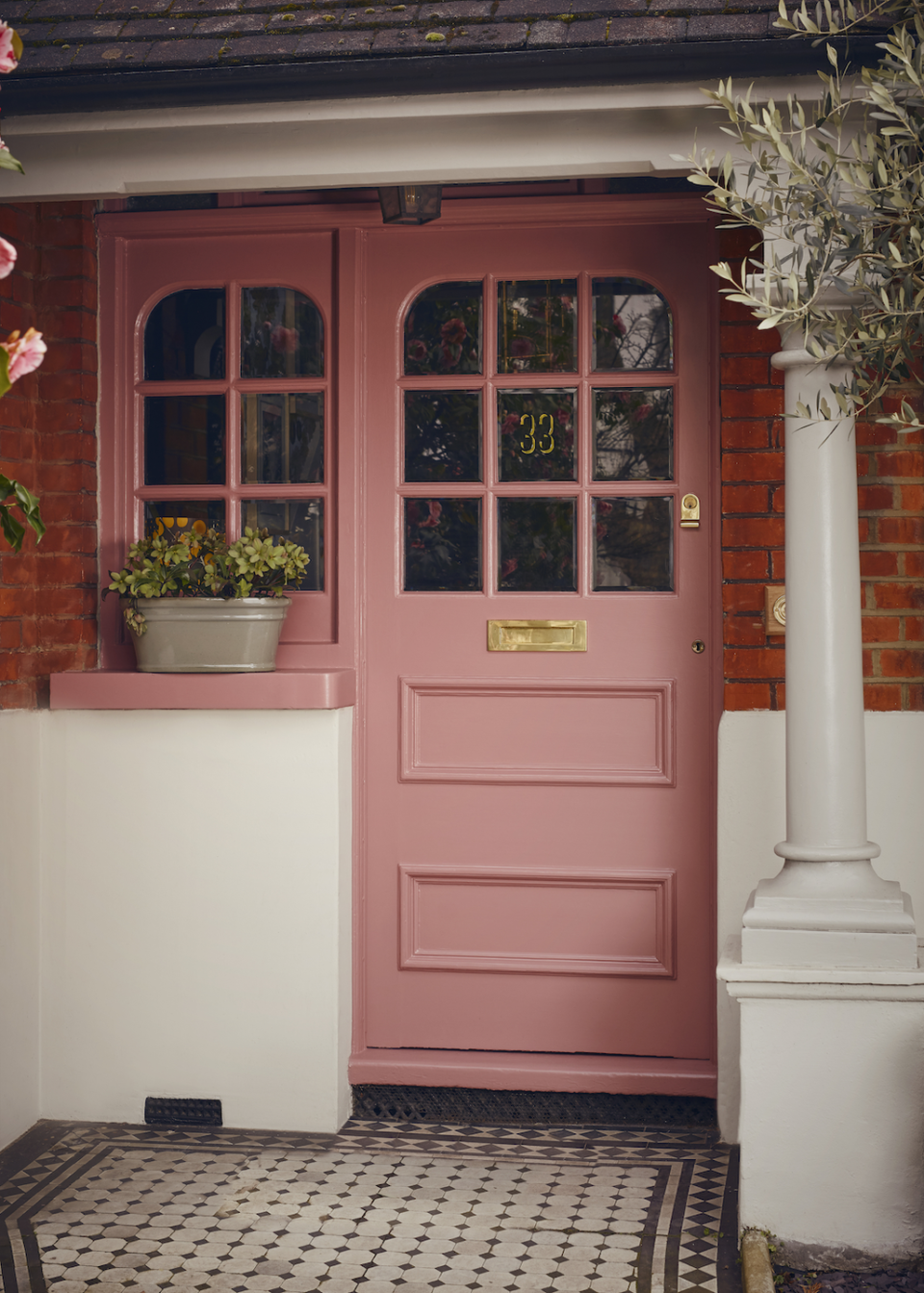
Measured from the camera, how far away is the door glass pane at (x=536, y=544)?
359 centimetres

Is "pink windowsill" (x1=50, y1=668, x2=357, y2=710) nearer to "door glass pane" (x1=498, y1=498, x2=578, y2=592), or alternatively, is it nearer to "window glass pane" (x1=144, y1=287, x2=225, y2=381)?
"door glass pane" (x1=498, y1=498, x2=578, y2=592)

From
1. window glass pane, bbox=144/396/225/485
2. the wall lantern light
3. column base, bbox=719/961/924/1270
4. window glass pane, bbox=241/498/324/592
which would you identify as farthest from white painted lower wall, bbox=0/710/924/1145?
the wall lantern light

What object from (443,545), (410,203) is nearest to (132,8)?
(410,203)

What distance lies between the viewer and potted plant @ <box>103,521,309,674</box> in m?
3.38

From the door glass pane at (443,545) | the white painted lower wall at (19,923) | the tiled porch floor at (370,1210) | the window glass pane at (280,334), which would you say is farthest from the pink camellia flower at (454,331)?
the tiled porch floor at (370,1210)

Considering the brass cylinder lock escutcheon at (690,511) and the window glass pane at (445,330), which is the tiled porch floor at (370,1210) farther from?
the window glass pane at (445,330)

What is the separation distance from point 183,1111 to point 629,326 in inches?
103

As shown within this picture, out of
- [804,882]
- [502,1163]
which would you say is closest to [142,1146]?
[502,1163]

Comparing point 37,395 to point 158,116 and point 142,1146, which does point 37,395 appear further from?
point 142,1146

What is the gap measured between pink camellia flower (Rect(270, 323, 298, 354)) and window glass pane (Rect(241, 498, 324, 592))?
17.9 inches

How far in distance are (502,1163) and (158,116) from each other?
2.78 meters

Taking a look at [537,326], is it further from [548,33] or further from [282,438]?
[548,33]

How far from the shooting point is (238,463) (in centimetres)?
369

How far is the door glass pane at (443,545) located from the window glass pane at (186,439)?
0.62 m
